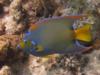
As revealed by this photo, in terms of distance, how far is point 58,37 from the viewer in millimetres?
1526

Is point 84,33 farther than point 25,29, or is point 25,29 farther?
point 25,29

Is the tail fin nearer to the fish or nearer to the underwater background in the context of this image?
the fish

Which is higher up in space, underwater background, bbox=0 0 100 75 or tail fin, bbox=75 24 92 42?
tail fin, bbox=75 24 92 42

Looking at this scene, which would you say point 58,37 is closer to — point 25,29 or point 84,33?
point 84,33

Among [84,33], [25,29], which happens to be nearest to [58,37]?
[84,33]

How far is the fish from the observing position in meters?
1.48

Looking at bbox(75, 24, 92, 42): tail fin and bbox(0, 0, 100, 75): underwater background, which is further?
bbox(0, 0, 100, 75): underwater background

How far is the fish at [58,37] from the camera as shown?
1481 millimetres

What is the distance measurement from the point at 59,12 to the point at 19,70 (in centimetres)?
101

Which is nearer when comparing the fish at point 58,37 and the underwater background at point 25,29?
the fish at point 58,37

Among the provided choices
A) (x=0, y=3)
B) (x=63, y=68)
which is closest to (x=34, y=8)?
(x=0, y=3)

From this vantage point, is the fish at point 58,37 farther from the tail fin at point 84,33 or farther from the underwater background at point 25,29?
the underwater background at point 25,29

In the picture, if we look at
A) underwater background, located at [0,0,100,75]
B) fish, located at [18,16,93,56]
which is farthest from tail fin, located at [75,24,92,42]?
underwater background, located at [0,0,100,75]

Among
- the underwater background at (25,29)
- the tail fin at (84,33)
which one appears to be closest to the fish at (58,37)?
the tail fin at (84,33)
